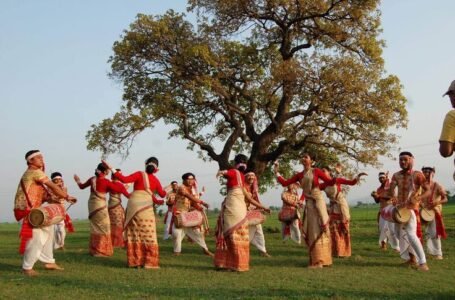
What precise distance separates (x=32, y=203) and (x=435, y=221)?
7861 mm

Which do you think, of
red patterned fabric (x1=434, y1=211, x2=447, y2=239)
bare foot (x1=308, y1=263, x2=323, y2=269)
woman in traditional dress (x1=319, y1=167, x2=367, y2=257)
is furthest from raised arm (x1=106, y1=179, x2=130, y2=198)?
red patterned fabric (x1=434, y1=211, x2=447, y2=239)

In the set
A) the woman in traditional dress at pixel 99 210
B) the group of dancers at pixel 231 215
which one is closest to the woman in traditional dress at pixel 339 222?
the group of dancers at pixel 231 215

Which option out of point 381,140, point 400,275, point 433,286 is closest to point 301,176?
point 400,275

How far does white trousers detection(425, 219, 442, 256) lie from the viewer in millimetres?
11180

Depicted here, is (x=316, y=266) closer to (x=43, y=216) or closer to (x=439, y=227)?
(x=439, y=227)

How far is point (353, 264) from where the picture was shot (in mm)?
10289

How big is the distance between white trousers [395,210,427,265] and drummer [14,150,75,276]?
583 cm

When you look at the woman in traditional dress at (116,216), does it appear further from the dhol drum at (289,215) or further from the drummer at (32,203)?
the dhol drum at (289,215)

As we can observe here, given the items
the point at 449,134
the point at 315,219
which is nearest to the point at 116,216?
the point at 315,219

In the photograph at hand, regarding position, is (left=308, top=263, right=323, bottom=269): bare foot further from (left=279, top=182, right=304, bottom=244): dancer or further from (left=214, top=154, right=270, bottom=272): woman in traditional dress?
(left=279, top=182, right=304, bottom=244): dancer

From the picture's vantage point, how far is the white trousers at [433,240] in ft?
36.7

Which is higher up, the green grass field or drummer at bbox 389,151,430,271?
drummer at bbox 389,151,430,271

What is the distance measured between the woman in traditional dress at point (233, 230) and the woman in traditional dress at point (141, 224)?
116cm

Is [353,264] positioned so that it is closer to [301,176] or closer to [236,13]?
[301,176]
